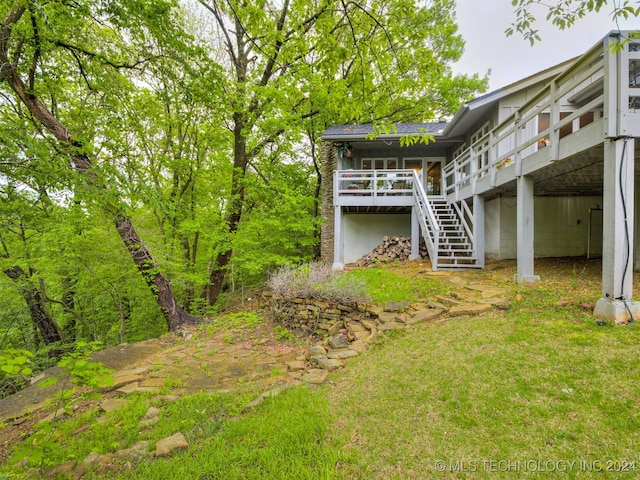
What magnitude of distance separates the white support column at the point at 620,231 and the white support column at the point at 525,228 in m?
2.03

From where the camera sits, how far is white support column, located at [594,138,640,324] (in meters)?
3.73

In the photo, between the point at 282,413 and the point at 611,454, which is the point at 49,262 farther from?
the point at 611,454

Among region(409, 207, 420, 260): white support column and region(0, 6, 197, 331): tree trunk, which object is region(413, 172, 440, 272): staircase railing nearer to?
region(409, 207, 420, 260): white support column

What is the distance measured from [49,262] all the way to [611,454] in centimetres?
1024

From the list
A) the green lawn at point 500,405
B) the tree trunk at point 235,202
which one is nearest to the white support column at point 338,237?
the tree trunk at point 235,202

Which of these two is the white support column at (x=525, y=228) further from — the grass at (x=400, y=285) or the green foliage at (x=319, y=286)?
the green foliage at (x=319, y=286)

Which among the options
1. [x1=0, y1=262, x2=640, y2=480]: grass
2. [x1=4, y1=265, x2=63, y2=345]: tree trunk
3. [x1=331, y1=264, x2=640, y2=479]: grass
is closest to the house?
[x1=331, y1=264, x2=640, y2=479]: grass

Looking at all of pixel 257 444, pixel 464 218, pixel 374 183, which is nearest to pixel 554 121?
pixel 464 218

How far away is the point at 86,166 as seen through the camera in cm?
606

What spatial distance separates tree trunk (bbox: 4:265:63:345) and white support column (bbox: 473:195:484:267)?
1287 centimetres

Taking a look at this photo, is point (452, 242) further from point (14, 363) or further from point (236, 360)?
point (14, 363)

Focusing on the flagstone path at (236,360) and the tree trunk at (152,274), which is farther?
the tree trunk at (152,274)

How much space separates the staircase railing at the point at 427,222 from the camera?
8102 mm

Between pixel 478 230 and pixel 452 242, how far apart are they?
1276 millimetres
